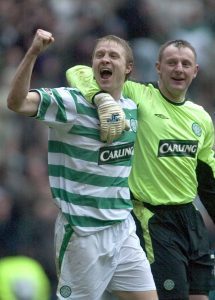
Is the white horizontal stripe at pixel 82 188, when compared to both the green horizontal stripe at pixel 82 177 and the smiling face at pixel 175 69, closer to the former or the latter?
the green horizontal stripe at pixel 82 177

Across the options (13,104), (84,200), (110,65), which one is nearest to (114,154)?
(84,200)

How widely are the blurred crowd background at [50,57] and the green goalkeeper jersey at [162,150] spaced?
1.54 m

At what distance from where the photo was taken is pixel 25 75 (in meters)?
5.54

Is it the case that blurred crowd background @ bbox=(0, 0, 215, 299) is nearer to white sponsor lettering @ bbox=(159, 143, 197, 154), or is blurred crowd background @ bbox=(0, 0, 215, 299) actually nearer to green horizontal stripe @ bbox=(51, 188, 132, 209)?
white sponsor lettering @ bbox=(159, 143, 197, 154)

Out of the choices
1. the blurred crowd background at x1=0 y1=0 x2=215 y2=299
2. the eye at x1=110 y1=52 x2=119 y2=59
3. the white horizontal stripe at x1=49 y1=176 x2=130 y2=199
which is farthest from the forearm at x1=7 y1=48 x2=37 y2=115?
the blurred crowd background at x1=0 y1=0 x2=215 y2=299

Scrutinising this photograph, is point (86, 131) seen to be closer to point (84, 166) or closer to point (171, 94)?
point (84, 166)

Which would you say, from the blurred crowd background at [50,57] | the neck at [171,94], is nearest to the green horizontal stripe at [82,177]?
the neck at [171,94]

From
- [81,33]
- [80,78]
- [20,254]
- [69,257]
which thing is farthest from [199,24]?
[69,257]

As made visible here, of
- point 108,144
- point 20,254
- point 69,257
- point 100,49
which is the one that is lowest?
point 20,254

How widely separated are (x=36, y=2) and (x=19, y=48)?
0.42 m

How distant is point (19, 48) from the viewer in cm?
846

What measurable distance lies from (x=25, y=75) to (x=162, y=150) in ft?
4.31

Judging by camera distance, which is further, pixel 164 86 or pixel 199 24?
pixel 199 24

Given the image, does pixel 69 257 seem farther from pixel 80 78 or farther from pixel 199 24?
pixel 199 24
